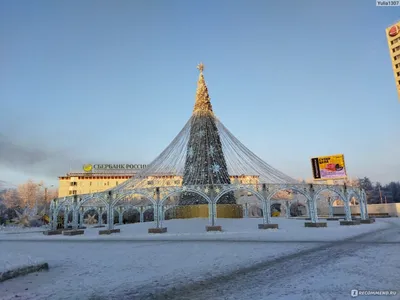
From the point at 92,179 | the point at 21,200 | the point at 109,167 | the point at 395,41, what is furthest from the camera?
the point at 395,41

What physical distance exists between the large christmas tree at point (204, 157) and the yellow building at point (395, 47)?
93.8 metres

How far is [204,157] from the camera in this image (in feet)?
107

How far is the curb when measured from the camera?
9.12 metres

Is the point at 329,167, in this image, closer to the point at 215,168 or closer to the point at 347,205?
the point at 347,205

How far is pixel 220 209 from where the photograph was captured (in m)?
31.9

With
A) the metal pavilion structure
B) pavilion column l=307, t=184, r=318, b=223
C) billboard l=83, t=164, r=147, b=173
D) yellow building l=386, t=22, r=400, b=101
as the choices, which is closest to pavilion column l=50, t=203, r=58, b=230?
the metal pavilion structure

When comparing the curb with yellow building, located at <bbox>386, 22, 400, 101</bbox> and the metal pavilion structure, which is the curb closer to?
the metal pavilion structure

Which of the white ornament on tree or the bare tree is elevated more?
the white ornament on tree

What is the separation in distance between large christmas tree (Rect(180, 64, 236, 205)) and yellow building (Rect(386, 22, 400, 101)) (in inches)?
3695

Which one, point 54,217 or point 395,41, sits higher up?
point 395,41

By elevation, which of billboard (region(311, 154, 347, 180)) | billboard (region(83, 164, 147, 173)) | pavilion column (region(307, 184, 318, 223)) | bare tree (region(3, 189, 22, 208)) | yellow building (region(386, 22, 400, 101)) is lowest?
pavilion column (region(307, 184, 318, 223))

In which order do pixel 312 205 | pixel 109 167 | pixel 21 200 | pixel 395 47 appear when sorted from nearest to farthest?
pixel 312 205
pixel 21 200
pixel 109 167
pixel 395 47

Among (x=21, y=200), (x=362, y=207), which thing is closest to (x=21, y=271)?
(x=362, y=207)

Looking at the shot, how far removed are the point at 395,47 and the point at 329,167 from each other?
7511cm
